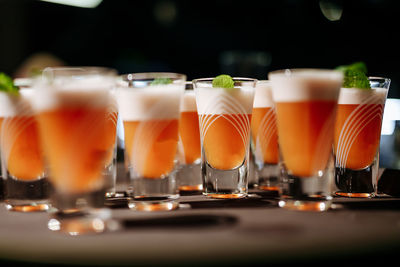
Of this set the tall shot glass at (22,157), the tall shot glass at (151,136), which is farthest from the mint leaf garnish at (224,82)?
the tall shot glass at (22,157)

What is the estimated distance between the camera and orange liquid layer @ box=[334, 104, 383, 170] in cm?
154

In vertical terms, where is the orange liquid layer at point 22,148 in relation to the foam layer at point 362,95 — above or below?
below

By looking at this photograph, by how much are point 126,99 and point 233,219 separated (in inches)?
19.3

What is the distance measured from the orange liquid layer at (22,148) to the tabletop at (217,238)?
0.45 feet

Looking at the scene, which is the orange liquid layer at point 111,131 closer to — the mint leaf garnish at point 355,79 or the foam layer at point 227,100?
the foam layer at point 227,100

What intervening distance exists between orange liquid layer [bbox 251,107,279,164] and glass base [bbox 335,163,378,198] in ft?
0.97

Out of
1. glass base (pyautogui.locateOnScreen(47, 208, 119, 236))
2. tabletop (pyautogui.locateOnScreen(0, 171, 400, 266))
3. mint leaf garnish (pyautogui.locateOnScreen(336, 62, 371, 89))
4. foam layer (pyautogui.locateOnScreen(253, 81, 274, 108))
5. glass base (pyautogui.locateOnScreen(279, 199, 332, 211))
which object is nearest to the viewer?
tabletop (pyautogui.locateOnScreen(0, 171, 400, 266))

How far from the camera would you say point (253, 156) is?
183 centimetres

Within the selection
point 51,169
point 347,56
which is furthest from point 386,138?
point 51,169

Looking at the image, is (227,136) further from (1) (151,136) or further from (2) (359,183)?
(2) (359,183)

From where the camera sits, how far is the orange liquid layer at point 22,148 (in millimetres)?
1405

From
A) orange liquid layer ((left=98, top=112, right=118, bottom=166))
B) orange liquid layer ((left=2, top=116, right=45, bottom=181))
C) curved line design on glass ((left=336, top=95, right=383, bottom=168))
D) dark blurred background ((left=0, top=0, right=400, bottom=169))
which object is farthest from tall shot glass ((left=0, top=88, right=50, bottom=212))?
dark blurred background ((left=0, top=0, right=400, bottom=169))

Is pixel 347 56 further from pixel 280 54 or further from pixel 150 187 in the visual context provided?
pixel 150 187

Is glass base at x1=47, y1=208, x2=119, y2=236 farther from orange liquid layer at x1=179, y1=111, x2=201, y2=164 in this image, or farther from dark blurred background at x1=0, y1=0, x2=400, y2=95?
dark blurred background at x1=0, y1=0, x2=400, y2=95
